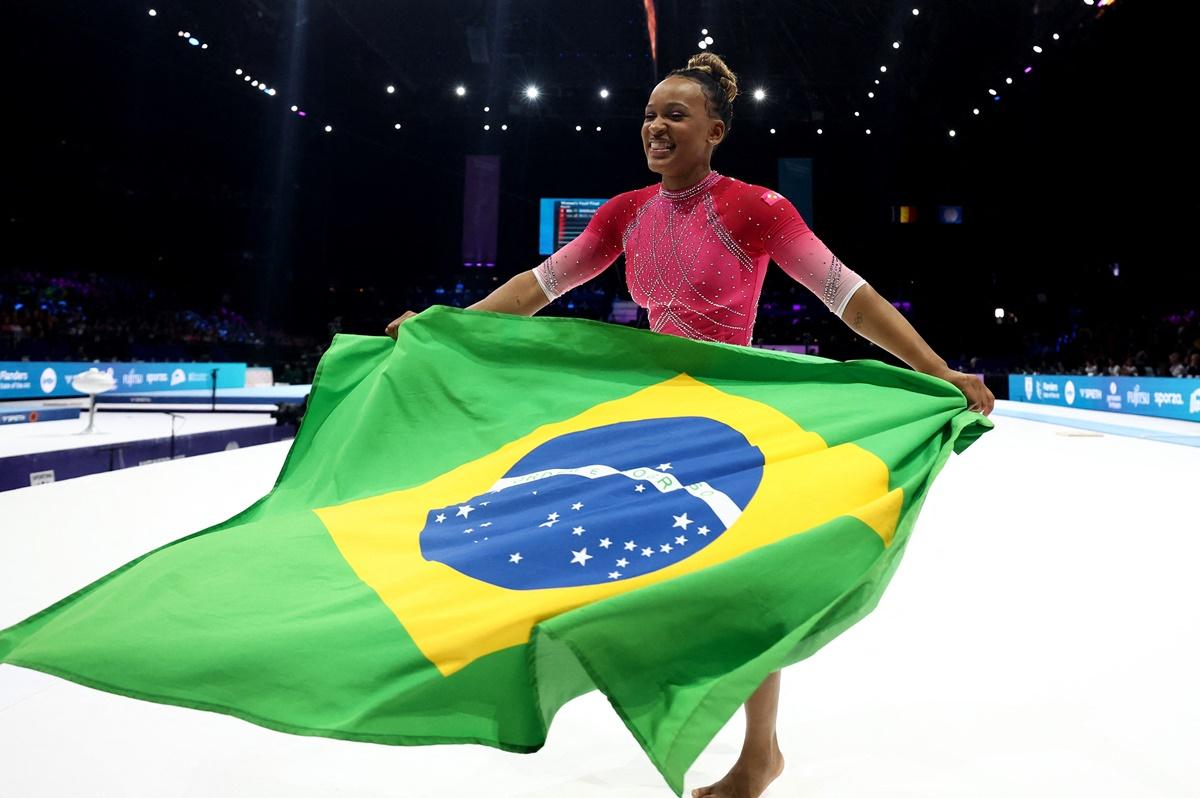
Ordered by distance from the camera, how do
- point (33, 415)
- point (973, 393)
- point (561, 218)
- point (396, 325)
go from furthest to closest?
1. point (561, 218)
2. point (33, 415)
3. point (396, 325)
4. point (973, 393)

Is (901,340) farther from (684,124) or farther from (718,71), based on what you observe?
(718,71)

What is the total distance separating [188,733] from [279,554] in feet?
1.69

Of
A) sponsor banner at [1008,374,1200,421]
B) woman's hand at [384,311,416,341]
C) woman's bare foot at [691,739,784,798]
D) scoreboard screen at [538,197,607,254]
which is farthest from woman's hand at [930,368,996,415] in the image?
scoreboard screen at [538,197,607,254]

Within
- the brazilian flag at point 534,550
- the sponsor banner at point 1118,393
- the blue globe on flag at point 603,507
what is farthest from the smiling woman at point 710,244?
the sponsor banner at point 1118,393

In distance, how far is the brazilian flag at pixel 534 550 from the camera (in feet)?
3.69

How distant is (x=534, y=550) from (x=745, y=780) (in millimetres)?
537

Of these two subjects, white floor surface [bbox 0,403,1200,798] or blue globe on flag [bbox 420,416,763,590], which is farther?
white floor surface [bbox 0,403,1200,798]

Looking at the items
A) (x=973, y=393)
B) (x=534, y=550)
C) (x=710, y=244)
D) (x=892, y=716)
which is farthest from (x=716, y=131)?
(x=892, y=716)

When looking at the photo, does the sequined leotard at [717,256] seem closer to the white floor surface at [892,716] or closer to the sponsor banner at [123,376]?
the white floor surface at [892,716]

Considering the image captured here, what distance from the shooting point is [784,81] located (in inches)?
579

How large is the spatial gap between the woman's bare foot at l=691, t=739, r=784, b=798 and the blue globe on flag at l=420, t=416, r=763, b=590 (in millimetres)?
421

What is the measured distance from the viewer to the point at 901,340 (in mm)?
1678

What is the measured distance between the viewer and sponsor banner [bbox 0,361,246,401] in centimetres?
973

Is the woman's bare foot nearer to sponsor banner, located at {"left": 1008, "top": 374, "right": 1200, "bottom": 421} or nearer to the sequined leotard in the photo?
the sequined leotard
